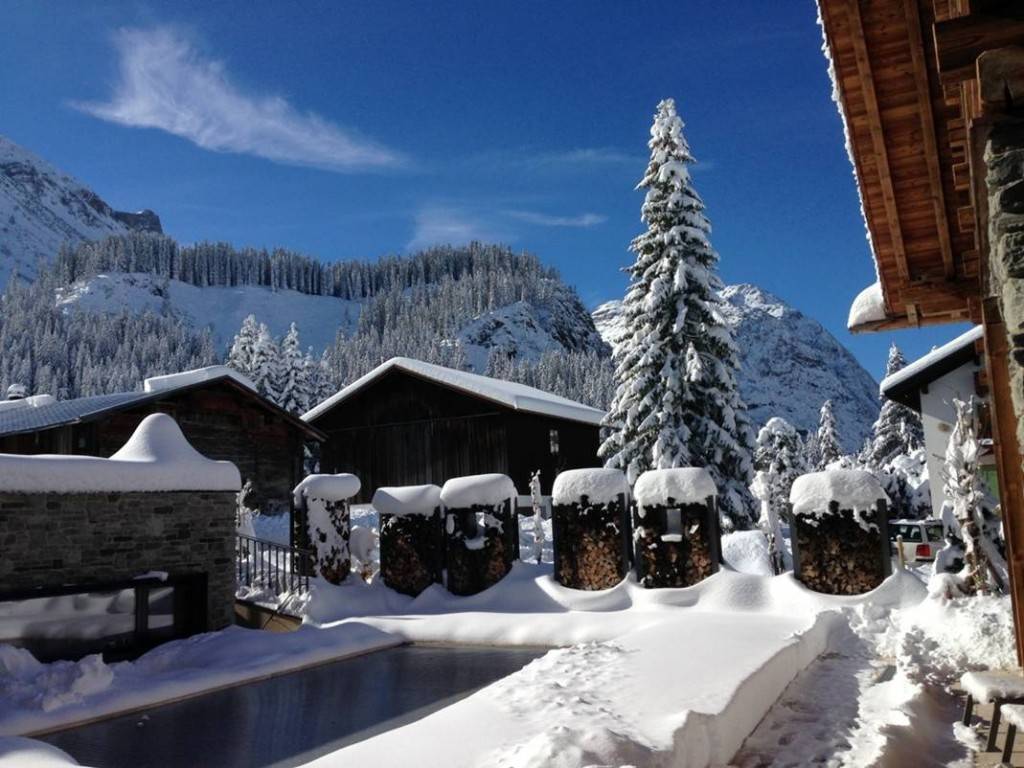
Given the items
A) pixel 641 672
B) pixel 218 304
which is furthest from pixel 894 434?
pixel 218 304

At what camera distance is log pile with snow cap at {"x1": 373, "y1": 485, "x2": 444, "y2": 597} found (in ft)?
52.1

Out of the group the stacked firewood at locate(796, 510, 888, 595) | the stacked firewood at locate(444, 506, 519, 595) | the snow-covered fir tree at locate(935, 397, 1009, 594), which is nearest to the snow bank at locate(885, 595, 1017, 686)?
the snow-covered fir tree at locate(935, 397, 1009, 594)

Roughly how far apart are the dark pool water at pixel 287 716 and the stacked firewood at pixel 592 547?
11.3ft

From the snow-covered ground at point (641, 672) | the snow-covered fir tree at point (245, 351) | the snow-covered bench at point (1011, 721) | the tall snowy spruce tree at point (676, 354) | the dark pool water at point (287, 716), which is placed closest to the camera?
the snow-covered bench at point (1011, 721)

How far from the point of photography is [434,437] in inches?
1184

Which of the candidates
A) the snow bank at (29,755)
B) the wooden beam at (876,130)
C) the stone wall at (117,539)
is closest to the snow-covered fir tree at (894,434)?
the wooden beam at (876,130)

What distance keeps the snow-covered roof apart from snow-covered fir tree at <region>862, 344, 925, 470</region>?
19.3 meters

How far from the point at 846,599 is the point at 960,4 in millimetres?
9657

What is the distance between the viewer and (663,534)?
14.0 meters

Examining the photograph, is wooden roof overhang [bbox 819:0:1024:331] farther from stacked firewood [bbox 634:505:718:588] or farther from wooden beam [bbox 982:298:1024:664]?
stacked firewood [bbox 634:505:718:588]

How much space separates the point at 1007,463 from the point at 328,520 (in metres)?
12.8

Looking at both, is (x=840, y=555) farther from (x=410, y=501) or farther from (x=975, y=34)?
(x=975, y=34)

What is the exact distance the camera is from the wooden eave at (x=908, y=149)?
5.32 metres

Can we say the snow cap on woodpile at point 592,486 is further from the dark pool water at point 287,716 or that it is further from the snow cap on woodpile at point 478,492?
the dark pool water at point 287,716
